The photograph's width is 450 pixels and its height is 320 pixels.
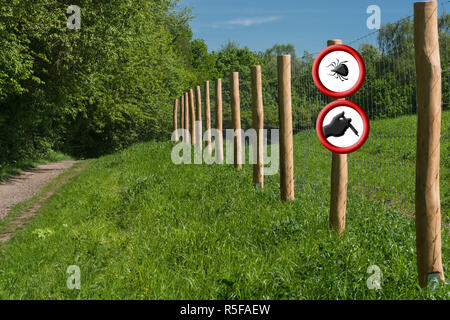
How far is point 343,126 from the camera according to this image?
4391mm

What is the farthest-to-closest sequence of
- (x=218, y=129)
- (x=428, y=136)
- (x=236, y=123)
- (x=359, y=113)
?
(x=218, y=129) < (x=236, y=123) < (x=359, y=113) < (x=428, y=136)

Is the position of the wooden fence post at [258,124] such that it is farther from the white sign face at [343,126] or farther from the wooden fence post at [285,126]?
the white sign face at [343,126]

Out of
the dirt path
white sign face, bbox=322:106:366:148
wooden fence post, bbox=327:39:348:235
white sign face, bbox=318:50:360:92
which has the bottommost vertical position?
the dirt path

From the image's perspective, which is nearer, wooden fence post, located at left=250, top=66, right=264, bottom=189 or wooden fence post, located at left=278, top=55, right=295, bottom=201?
wooden fence post, located at left=278, top=55, right=295, bottom=201

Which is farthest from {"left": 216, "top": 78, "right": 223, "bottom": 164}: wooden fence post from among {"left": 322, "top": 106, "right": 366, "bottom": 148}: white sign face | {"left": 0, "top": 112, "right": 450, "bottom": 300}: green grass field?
{"left": 322, "top": 106, "right": 366, "bottom": 148}: white sign face

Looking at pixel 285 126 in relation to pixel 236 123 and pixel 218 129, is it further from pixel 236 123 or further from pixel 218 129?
pixel 218 129

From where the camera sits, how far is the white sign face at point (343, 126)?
14.2 ft

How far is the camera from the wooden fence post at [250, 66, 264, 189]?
8234 mm

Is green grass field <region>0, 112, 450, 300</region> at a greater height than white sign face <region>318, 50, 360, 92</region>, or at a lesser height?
lesser

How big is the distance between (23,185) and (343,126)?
13697 mm

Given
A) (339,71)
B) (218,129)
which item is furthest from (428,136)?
(218,129)

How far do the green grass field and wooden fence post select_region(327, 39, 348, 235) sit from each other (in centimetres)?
17

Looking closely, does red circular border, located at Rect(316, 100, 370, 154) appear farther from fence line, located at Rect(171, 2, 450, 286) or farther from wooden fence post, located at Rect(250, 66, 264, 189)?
wooden fence post, located at Rect(250, 66, 264, 189)
